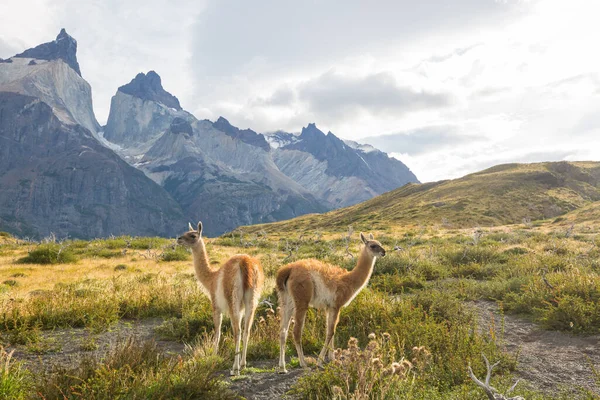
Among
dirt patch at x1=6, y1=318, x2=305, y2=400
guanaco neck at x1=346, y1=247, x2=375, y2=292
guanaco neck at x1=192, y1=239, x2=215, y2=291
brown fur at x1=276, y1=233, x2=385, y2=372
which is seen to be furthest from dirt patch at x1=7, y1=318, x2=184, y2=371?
guanaco neck at x1=346, y1=247, x2=375, y2=292

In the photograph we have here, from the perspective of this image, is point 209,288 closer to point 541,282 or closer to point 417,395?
point 417,395

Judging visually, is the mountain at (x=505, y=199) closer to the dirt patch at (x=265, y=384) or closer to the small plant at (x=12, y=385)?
the dirt patch at (x=265, y=384)

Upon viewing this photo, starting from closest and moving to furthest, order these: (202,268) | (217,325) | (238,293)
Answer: (238,293) < (217,325) < (202,268)

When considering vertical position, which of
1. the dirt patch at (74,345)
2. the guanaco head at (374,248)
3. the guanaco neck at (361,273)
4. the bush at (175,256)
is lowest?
the dirt patch at (74,345)

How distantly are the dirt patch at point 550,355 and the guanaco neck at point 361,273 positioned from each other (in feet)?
7.50

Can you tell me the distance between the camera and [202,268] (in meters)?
7.71

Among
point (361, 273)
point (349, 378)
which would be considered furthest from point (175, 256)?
point (349, 378)

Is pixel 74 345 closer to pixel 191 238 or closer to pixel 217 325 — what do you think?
pixel 191 238

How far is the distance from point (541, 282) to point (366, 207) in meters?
103

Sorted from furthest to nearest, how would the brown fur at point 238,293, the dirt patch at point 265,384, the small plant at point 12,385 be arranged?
the brown fur at point 238,293
the dirt patch at point 265,384
the small plant at point 12,385

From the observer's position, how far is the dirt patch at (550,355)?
5645 millimetres

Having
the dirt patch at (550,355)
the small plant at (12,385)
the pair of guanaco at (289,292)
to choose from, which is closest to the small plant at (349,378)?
the pair of guanaco at (289,292)

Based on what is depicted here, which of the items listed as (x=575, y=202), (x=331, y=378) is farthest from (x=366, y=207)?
(x=331, y=378)

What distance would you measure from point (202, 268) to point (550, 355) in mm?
7041
